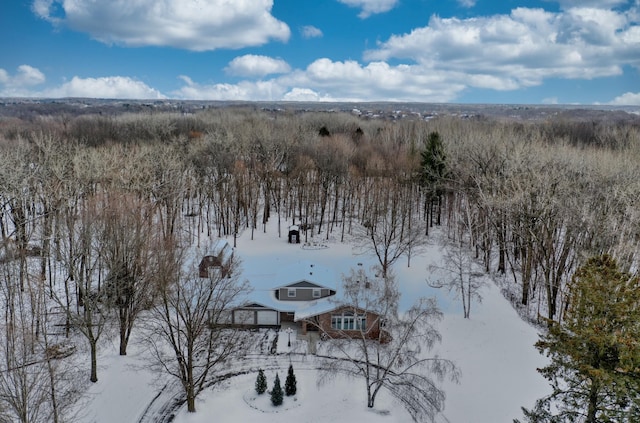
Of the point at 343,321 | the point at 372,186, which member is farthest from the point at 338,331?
the point at 372,186

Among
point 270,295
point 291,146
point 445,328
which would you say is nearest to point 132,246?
point 270,295

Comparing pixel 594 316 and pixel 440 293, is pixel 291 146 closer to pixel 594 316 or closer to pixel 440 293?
pixel 440 293

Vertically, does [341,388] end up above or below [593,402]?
below

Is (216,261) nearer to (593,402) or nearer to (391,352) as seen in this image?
(391,352)

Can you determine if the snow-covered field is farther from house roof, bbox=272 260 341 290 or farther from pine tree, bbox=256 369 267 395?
house roof, bbox=272 260 341 290

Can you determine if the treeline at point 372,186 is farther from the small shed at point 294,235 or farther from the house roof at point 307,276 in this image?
the house roof at point 307,276

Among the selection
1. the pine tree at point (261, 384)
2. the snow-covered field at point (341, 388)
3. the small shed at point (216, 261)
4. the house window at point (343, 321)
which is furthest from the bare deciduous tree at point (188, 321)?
the small shed at point (216, 261)
